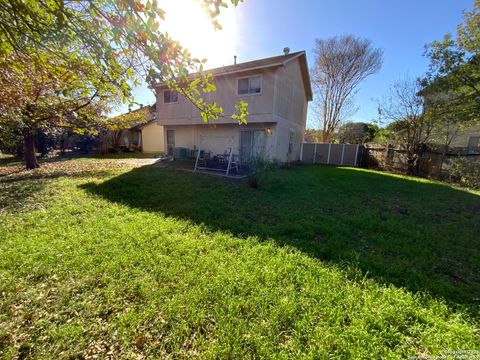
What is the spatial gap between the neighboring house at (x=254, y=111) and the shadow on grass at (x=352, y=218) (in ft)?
9.36

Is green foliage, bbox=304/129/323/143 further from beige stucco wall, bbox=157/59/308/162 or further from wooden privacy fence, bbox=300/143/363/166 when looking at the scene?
beige stucco wall, bbox=157/59/308/162

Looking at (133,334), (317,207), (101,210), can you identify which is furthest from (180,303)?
(317,207)

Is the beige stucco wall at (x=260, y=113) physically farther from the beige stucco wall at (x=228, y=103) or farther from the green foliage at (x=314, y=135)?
the green foliage at (x=314, y=135)

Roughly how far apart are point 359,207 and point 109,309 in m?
6.11

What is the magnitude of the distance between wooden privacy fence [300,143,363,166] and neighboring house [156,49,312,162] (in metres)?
1.55

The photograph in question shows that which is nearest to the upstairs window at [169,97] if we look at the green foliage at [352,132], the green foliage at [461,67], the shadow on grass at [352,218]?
the shadow on grass at [352,218]

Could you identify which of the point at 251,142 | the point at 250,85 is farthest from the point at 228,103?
the point at 251,142

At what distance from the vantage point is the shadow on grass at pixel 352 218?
3082mm

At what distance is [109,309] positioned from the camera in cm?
223

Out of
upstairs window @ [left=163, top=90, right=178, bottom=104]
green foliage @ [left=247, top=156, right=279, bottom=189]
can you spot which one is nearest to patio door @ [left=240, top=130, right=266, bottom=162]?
green foliage @ [left=247, top=156, right=279, bottom=189]

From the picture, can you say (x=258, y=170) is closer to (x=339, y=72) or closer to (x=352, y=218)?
(x=352, y=218)

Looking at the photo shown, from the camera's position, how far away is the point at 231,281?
2652mm

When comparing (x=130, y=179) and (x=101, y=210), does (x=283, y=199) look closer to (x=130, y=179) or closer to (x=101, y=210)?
(x=101, y=210)

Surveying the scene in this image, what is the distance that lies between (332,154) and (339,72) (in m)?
10.1
